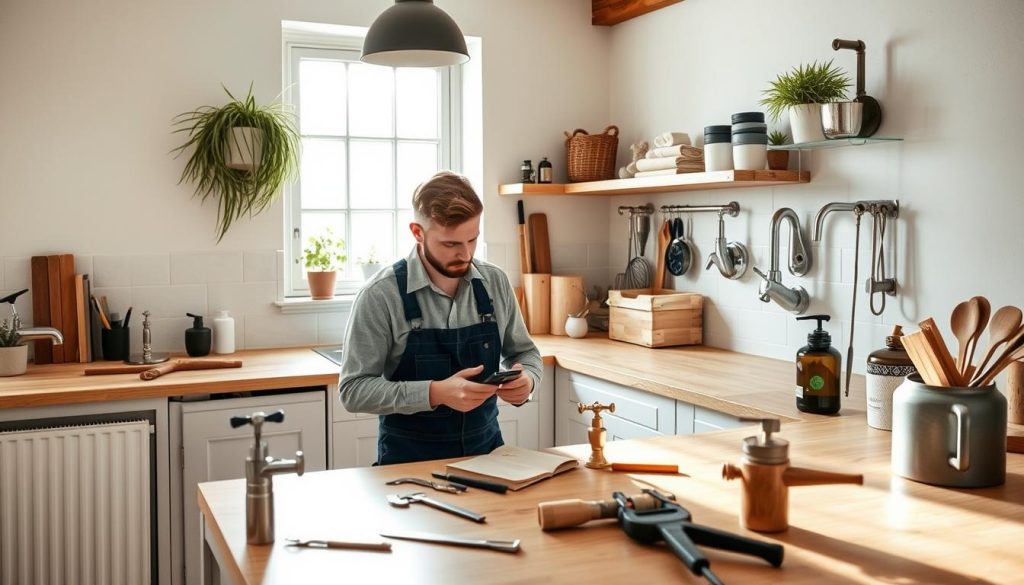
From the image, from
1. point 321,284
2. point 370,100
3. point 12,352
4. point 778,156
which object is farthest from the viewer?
point 370,100

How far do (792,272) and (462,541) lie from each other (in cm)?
257

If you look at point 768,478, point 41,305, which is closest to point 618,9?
point 41,305

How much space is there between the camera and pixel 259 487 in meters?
1.74

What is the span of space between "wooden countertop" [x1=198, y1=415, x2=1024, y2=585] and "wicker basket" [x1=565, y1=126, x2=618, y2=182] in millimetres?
2705

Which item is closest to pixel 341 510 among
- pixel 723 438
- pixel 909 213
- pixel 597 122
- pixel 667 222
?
pixel 723 438

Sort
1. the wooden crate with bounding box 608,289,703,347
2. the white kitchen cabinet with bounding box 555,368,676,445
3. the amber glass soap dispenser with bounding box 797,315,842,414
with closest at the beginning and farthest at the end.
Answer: the amber glass soap dispenser with bounding box 797,315,842,414 → the white kitchen cabinet with bounding box 555,368,676,445 → the wooden crate with bounding box 608,289,703,347

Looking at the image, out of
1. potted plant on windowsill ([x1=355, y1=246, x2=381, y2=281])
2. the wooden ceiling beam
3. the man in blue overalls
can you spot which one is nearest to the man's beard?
the man in blue overalls

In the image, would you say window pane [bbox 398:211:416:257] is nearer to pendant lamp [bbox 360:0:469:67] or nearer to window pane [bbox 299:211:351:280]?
window pane [bbox 299:211:351:280]

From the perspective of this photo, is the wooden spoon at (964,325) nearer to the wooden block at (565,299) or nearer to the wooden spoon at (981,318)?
the wooden spoon at (981,318)

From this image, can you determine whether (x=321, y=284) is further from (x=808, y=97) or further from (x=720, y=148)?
(x=808, y=97)

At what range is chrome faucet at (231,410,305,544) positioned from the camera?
1.74 metres

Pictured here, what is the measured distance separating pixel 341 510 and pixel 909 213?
2.39m

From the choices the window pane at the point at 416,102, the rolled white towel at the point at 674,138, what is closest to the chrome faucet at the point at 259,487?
the rolled white towel at the point at 674,138

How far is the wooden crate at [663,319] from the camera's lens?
14.4 ft
